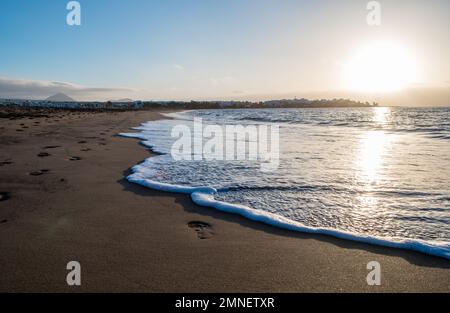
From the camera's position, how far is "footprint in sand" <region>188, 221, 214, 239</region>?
3507mm

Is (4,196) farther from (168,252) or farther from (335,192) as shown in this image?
(335,192)

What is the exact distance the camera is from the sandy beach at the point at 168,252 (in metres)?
2.52

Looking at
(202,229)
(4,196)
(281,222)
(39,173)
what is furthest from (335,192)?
(39,173)

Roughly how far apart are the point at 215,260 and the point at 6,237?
7.49 feet

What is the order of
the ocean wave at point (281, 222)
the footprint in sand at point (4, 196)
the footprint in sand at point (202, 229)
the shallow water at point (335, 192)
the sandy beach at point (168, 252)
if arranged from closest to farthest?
the sandy beach at point (168, 252) → the ocean wave at point (281, 222) → the footprint in sand at point (202, 229) → the shallow water at point (335, 192) → the footprint in sand at point (4, 196)

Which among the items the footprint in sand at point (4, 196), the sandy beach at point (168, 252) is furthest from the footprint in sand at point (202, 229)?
the footprint in sand at point (4, 196)

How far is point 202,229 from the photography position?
3701mm

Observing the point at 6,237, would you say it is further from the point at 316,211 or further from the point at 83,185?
→ the point at 316,211

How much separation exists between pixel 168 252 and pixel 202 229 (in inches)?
28.4

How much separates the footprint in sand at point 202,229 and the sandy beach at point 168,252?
0.01 meters

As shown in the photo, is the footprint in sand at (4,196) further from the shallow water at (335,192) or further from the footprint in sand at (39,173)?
the shallow water at (335,192)

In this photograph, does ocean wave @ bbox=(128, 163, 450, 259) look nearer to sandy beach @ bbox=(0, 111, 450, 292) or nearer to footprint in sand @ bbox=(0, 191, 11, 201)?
sandy beach @ bbox=(0, 111, 450, 292)
